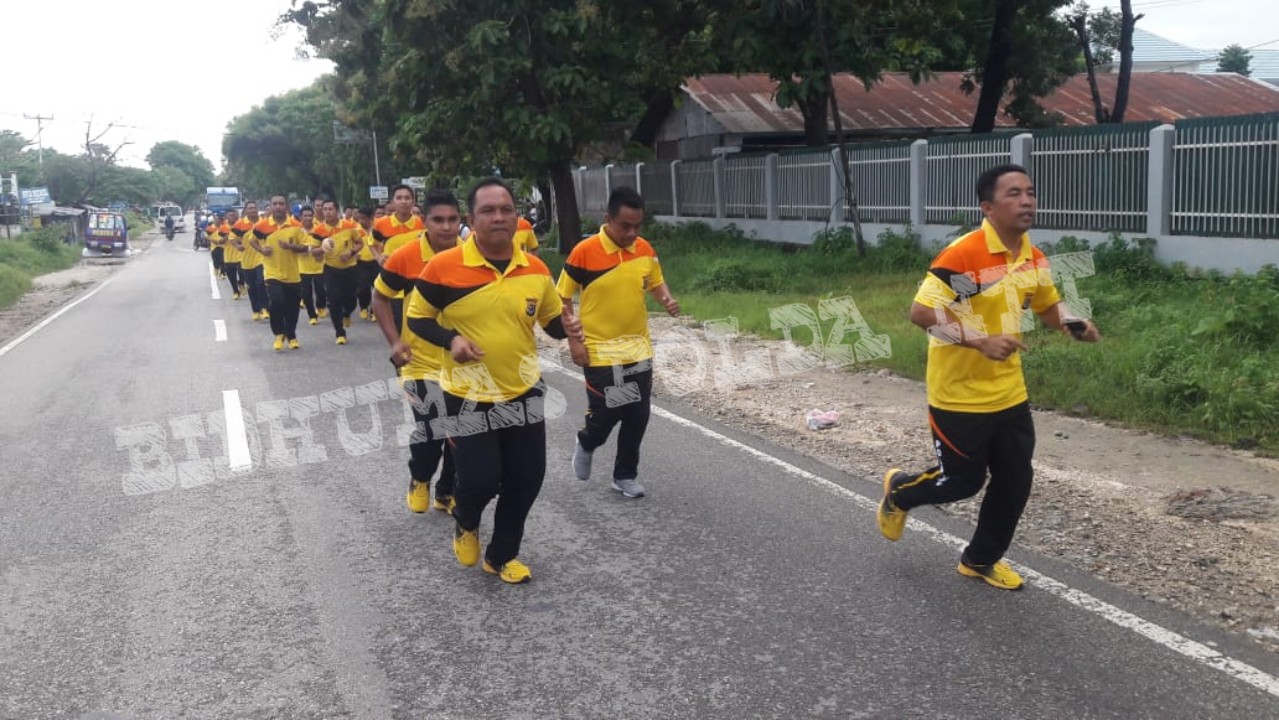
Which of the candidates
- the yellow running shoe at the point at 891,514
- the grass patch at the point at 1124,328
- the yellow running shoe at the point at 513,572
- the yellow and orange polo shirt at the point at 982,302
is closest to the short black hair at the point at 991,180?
the yellow and orange polo shirt at the point at 982,302

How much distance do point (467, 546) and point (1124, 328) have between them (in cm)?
745

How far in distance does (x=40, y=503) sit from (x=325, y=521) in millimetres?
1914

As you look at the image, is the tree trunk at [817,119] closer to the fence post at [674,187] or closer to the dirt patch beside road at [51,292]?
the fence post at [674,187]

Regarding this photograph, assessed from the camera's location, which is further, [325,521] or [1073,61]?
[1073,61]

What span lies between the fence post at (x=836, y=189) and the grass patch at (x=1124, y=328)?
88.0 inches

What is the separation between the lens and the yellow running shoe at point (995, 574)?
189 inches

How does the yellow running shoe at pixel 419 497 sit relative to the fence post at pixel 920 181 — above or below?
below

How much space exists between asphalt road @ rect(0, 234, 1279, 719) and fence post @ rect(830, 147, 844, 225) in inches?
507

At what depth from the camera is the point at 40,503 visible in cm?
670

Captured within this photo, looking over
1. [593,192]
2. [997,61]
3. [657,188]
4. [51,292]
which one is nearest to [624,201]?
[997,61]

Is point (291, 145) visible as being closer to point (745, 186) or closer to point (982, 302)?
point (745, 186)

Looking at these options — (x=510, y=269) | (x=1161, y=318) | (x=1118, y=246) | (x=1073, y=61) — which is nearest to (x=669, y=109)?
(x=1073, y=61)

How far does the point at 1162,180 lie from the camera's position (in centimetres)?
1298

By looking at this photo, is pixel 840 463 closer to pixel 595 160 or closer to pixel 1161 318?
pixel 1161 318
